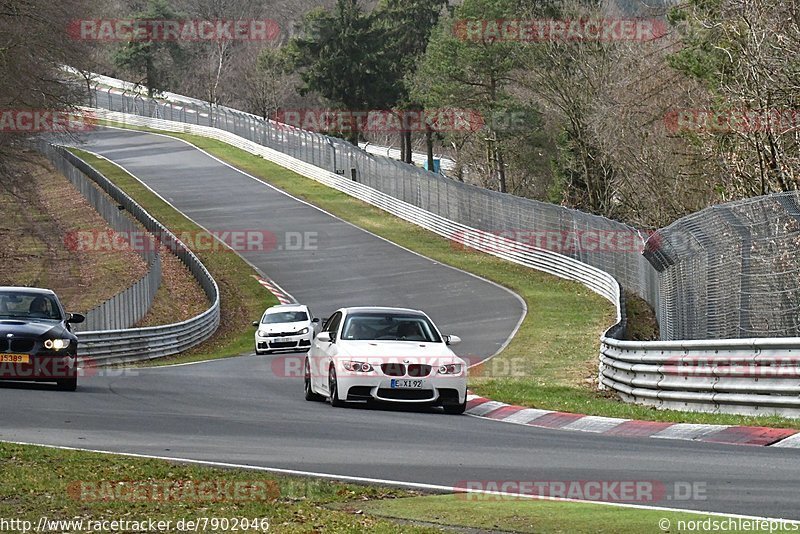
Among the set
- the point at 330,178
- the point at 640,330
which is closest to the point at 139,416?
the point at 640,330

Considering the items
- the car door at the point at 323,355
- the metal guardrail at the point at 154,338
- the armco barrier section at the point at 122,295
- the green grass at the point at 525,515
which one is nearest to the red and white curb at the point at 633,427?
the car door at the point at 323,355

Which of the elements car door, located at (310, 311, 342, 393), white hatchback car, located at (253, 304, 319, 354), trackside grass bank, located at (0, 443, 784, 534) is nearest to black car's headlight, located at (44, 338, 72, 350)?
car door, located at (310, 311, 342, 393)

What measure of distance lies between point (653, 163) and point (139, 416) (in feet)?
127

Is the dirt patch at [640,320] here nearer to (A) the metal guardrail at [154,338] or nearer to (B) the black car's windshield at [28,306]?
(A) the metal guardrail at [154,338]

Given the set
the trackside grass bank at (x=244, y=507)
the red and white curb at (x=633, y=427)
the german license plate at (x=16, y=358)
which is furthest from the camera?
the german license plate at (x=16, y=358)

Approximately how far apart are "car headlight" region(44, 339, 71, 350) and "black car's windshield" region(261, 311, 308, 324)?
15.1 meters

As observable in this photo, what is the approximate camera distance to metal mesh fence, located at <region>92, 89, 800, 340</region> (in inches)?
624

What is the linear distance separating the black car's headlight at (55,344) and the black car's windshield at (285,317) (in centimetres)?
1505

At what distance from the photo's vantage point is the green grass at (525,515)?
852 centimetres

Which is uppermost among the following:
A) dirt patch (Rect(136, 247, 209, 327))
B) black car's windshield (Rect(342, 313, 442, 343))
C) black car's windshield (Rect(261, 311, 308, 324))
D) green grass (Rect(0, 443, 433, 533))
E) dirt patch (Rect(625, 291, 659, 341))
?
green grass (Rect(0, 443, 433, 533))

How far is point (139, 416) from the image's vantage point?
1552 cm

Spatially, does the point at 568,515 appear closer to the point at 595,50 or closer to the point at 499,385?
the point at 499,385

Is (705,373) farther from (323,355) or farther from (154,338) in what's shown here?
(154,338)

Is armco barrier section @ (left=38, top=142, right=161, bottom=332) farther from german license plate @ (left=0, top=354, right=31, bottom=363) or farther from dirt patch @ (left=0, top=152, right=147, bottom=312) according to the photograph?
german license plate @ (left=0, top=354, right=31, bottom=363)
